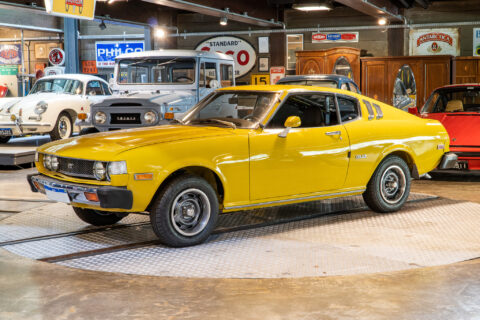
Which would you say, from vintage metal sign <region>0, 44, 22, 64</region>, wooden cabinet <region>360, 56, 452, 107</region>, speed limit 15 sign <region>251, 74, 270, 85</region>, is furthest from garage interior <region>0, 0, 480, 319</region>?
vintage metal sign <region>0, 44, 22, 64</region>

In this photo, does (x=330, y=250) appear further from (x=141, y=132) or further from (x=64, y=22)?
(x=64, y=22)

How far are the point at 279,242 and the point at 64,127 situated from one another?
10619mm

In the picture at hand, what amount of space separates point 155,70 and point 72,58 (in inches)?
700

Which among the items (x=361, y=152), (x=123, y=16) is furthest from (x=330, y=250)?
(x=123, y=16)

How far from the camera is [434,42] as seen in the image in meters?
21.0

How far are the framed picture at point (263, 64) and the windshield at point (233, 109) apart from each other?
16096mm

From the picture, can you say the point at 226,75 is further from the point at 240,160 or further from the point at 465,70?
the point at 465,70

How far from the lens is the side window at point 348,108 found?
6.77 meters

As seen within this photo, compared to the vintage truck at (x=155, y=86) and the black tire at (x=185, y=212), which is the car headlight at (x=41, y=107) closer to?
the vintage truck at (x=155, y=86)

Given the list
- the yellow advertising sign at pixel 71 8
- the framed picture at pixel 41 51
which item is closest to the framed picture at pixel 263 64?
the yellow advertising sign at pixel 71 8

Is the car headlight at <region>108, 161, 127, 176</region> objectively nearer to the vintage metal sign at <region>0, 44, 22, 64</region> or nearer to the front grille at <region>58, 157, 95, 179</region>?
the front grille at <region>58, 157, 95, 179</region>

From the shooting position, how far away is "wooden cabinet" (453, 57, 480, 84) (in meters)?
Answer: 19.4

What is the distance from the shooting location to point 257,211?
726 cm

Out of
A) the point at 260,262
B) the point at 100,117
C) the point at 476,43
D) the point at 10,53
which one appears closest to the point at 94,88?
the point at 100,117
